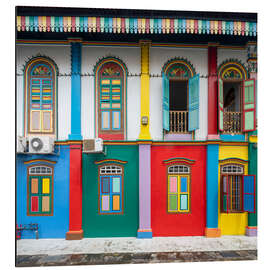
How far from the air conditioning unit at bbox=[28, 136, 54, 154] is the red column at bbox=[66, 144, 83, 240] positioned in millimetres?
692

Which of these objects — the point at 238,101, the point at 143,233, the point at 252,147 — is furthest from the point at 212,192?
the point at 238,101

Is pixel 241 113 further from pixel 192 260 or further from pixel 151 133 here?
pixel 192 260

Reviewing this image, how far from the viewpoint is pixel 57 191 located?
21.0 ft

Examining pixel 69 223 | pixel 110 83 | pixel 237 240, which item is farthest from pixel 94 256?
pixel 110 83

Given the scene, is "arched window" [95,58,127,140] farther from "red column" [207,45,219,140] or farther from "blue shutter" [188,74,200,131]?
"red column" [207,45,219,140]

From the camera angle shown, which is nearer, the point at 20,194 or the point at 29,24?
the point at 29,24

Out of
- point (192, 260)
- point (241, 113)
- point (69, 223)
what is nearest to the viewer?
point (192, 260)

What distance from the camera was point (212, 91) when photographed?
668 centimetres

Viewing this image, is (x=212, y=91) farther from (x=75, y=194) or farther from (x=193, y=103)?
(x=75, y=194)

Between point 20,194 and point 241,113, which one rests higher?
point 241,113

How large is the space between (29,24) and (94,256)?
22.8 feet

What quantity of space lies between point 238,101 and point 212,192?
3398mm

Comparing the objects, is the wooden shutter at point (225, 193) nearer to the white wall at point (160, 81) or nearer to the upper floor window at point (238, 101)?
the white wall at point (160, 81)

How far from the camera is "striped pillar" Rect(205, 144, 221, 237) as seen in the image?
6.39m
